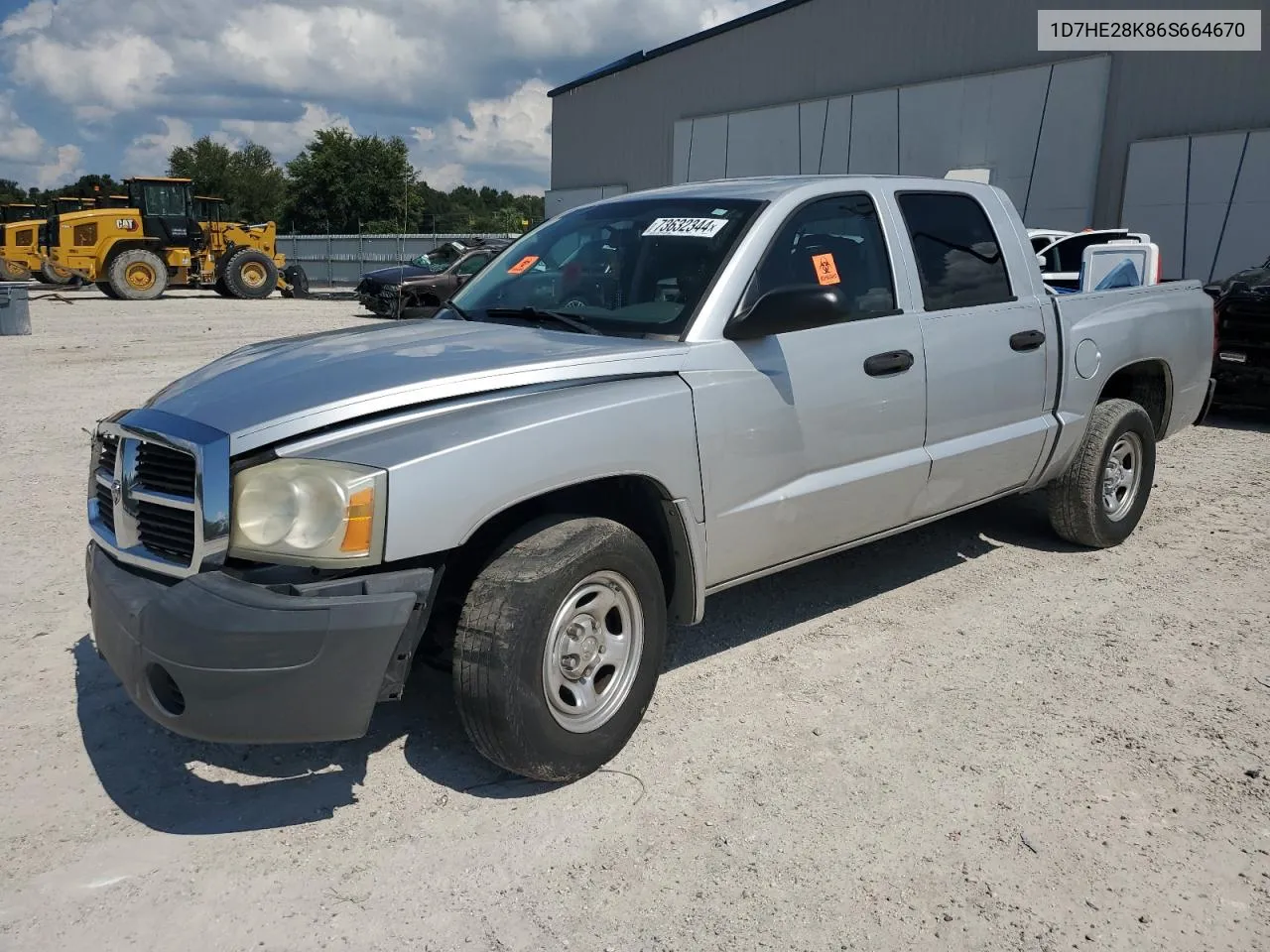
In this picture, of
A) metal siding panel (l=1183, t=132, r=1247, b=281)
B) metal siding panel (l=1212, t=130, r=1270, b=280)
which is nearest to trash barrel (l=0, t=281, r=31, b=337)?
metal siding panel (l=1183, t=132, r=1247, b=281)

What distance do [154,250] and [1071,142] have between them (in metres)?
21.5

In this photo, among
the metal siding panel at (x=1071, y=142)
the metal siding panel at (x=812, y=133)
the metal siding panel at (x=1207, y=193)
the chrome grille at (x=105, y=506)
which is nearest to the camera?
the chrome grille at (x=105, y=506)

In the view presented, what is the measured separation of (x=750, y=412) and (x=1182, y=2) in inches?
665

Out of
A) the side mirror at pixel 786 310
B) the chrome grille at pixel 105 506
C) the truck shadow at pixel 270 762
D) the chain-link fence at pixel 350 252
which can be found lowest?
the truck shadow at pixel 270 762

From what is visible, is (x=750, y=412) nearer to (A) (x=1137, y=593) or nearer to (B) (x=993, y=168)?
(A) (x=1137, y=593)

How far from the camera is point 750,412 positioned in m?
3.59

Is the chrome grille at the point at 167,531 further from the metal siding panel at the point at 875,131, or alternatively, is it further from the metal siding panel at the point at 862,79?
the metal siding panel at the point at 875,131

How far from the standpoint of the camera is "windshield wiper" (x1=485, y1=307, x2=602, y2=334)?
12.3 ft

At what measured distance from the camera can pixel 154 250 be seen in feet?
86.6

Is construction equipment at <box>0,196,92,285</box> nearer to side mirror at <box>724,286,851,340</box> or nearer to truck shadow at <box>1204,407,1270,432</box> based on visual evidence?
truck shadow at <box>1204,407,1270,432</box>

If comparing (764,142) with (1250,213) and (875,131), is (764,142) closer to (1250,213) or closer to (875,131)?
(875,131)

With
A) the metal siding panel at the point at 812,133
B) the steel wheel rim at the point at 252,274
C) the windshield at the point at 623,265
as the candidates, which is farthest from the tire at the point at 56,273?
the windshield at the point at 623,265

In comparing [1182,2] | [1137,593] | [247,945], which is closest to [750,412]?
[247,945]

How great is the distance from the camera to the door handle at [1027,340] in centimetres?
470
